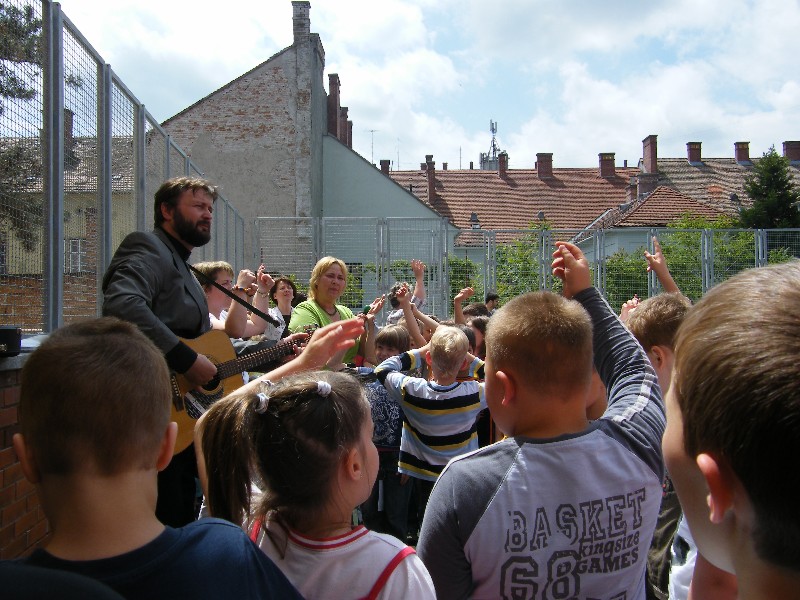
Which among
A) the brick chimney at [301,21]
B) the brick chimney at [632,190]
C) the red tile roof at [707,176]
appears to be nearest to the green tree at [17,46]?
the brick chimney at [301,21]

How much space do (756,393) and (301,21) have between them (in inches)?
943

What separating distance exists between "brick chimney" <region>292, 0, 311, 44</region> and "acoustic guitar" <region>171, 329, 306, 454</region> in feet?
68.1

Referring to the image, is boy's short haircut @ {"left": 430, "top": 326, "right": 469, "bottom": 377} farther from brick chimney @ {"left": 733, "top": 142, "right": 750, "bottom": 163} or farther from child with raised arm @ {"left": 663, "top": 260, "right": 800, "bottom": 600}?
brick chimney @ {"left": 733, "top": 142, "right": 750, "bottom": 163}

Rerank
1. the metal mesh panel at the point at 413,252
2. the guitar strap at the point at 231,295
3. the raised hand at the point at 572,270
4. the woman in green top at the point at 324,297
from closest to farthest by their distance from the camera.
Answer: the raised hand at the point at 572,270 < the guitar strap at the point at 231,295 < the woman in green top at the point at 324,297 < the metal mesh panel at the point at 413,252

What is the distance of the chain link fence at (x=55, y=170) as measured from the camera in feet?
10.7

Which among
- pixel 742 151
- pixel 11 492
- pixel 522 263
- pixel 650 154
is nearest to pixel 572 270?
pixel 11 492

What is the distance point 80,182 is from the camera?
4051mm

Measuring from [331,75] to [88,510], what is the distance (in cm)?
3351

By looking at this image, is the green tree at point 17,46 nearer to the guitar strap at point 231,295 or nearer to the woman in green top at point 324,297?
the guitar strap at point 231,295

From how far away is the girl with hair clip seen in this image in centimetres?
155

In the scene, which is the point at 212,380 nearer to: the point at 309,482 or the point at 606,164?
the point at 309,482

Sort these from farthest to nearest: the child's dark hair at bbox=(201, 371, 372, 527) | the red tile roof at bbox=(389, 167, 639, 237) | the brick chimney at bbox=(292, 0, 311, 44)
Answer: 1. the red tile roof at bbox=(389, 167, 639, 237)
2. the brick chimney at bbox=(292, 0, 311, 44)
3. the child's dark hair at bbox=(201, 371, 372, 527)

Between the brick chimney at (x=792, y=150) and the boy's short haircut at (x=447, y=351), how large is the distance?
164 feet

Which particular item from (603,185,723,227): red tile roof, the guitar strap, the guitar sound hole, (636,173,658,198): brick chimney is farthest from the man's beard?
(636,173,658,198): brick chimney
